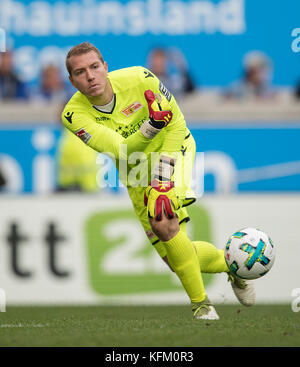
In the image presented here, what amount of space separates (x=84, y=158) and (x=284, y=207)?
2.87m

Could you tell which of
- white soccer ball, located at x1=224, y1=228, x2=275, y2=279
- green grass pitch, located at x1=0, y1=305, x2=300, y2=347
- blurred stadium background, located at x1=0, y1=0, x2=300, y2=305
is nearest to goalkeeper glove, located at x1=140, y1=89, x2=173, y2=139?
white soccer ball, located at x1=224, y1=228, x2=275, y2=279

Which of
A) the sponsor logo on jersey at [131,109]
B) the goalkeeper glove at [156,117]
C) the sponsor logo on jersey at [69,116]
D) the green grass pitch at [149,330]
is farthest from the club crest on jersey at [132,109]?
the green grass pitch at [149,330]

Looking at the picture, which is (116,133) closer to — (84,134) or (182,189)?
(84,134)

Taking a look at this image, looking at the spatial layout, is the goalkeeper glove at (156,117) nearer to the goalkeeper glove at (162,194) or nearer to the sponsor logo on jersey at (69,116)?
the goalkeeper glove at (162,194)

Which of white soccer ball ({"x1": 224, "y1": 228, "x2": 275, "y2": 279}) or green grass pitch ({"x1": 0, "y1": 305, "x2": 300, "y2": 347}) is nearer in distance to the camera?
green grass pitch ({"x1": 0, "y1": 305, "x2": 300, "y2": 347})

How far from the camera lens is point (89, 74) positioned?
20.0 feet

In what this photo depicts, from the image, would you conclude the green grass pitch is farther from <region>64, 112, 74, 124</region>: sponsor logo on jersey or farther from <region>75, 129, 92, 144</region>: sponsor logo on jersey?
<region>64, 112, 74, 124</region>: sponsor logo on jersey

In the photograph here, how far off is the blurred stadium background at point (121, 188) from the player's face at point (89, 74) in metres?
3.44

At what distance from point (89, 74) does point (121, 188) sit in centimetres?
610

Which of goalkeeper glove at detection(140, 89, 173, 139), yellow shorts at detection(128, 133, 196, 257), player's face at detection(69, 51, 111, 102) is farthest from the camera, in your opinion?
yellow shorts at detection(128, 133, 196, 257)

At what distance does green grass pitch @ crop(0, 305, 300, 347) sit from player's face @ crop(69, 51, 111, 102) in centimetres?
165

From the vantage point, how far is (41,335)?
5.11 meters

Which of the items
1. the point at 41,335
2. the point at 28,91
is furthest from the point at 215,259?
the point at 28,91

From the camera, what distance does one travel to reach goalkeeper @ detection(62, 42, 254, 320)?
228 inches
